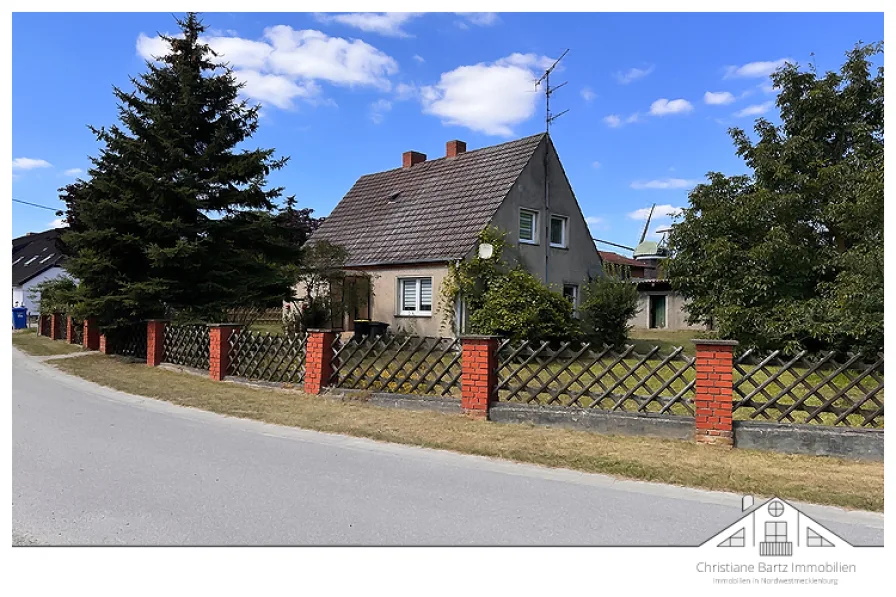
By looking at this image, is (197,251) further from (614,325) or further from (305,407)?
(614,325)

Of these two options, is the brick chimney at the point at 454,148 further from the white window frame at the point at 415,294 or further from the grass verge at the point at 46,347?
the grass verge at the point at 46,347

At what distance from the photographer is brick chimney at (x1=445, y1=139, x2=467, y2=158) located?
24.3 m

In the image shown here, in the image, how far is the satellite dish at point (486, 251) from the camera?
18484 millimetres

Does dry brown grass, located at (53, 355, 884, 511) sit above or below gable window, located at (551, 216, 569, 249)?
below

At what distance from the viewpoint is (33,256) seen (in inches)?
2173

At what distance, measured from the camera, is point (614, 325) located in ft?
66.4

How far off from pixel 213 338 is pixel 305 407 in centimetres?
444

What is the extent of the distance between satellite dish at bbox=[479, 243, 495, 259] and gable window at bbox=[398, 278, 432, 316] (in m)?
1.94

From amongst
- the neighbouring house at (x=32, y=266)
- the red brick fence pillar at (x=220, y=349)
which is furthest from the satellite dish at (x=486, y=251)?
the neighbouring house at (x=32, y=266)

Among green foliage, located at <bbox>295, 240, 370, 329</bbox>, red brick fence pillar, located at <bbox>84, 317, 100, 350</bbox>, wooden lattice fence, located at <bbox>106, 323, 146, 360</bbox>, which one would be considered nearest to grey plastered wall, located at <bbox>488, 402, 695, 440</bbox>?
green foliage, located at <bbox>295, 240, 370, 329</bbox>

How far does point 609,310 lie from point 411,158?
10812mm

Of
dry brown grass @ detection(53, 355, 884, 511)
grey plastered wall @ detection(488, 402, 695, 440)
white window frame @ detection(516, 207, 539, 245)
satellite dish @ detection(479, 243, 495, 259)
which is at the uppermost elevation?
white window frame @ detection(516, 207, 539, 245)

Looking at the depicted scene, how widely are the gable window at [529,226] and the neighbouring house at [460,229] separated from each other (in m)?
0.03

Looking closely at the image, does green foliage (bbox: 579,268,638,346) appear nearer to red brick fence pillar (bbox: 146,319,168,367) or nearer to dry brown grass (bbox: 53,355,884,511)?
dry brown grass (bbox: 53,355,884,511)
